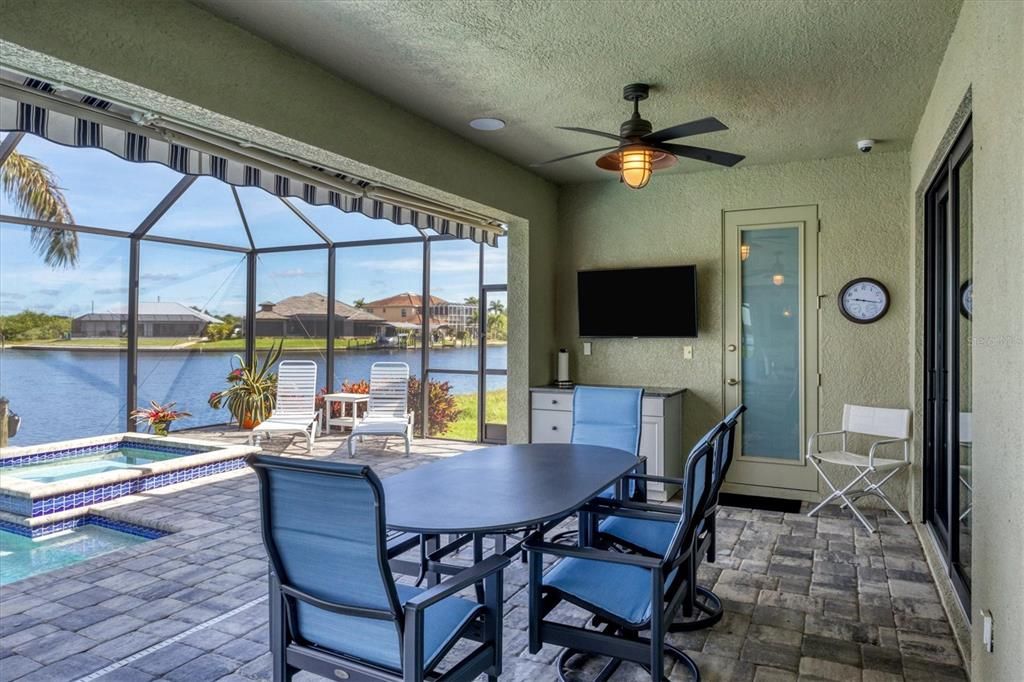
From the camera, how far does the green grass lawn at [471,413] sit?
7.75m

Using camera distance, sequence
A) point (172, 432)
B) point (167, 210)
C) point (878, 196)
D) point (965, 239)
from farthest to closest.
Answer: point (172, 432) < point (167, 210) < point (878, 196) < point (965, 239)

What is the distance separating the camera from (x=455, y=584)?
1820 millimetres

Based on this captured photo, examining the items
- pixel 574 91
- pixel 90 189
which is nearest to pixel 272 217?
Result: pixel 90 189

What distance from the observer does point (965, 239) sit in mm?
3033

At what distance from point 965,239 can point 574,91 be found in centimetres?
215

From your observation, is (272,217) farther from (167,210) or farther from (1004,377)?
(1004,377)

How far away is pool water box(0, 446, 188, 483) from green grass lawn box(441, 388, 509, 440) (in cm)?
299

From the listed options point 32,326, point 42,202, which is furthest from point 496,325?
point 32,326

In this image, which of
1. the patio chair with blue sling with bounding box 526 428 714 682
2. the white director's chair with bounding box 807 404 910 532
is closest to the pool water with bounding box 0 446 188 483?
the patio chair with blue sling with bounding box 526 428 714 682

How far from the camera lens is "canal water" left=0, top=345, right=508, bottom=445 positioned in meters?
6.69

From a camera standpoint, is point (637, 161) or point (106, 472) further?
point (106, 472)

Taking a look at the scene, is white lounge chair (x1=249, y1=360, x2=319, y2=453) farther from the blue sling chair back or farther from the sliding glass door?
the sliding glass door

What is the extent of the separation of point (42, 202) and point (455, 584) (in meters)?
6.90

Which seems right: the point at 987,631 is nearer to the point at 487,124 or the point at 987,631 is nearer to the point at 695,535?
the point at 695,535
